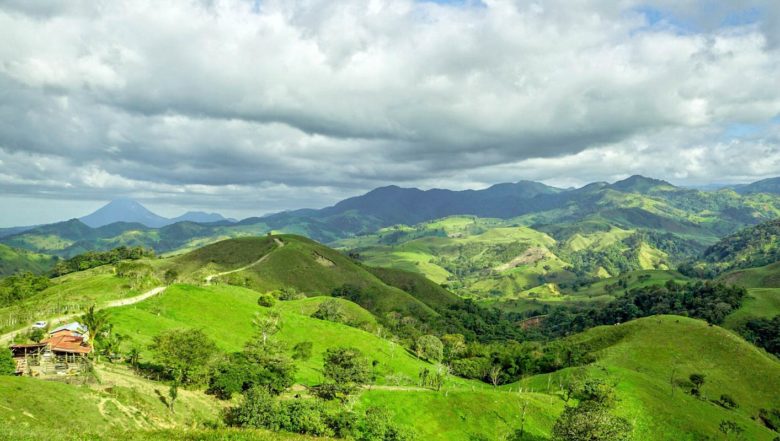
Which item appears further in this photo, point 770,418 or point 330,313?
point 330,313

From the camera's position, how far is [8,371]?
6253 cm

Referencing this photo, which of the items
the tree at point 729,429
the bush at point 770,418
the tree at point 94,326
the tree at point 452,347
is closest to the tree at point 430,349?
the tree at point 452,347

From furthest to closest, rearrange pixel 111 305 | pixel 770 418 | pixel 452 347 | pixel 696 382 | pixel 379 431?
pixel 452 347, pixel 696 382, pixel 770 418, pixel 111 305, pixel 379 431

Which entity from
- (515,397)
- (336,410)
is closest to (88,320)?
(336,410)

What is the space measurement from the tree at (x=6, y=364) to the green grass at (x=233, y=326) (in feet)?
99.5

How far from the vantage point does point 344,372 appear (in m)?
88.9

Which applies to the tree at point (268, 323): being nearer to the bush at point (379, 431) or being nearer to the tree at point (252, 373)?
the tree at point (252, 373)

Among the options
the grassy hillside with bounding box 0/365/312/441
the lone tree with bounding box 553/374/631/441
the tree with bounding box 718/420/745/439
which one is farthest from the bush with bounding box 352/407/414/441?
the tree with bounding box 718/420/745/439

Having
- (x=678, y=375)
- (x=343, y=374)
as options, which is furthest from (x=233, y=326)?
(x=678, y=375)

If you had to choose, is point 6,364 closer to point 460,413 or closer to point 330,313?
point 460,413

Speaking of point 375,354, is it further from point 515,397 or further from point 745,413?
point 745,413

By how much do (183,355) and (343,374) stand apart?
102 feet

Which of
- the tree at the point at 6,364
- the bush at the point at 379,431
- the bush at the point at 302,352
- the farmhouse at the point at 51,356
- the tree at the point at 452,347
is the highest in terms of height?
the tree at the point at 6,364

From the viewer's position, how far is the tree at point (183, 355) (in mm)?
73812
